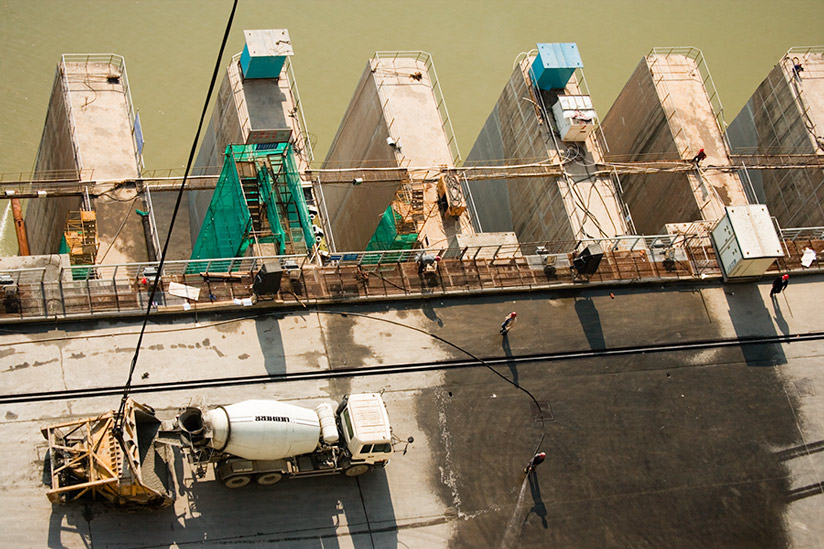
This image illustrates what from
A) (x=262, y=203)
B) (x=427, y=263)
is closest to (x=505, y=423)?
(x=427, y=263)

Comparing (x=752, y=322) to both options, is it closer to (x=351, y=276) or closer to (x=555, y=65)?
(x=555, y=65)

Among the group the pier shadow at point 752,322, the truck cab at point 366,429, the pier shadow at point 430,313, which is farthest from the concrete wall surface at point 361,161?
the pier shadow at point 752,322

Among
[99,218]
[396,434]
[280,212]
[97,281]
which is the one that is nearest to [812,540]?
[396,434]

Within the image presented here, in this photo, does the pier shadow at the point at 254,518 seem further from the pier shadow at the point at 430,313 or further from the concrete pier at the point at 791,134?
the concrete pier at the point at 791,134

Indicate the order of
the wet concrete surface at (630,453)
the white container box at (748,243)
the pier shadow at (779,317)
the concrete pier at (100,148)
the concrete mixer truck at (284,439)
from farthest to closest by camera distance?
the concrete pier at (100,148)
the pier shadow at (779,317)
the white container box at (748,243)
the wet concrete surface at (630,453)
the concrete mixer truck at (284,439)

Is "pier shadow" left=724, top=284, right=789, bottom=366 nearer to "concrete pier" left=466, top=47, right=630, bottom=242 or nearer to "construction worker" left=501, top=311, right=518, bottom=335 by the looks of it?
"concrete pier" left=466, top=47, right=630, bottom=242

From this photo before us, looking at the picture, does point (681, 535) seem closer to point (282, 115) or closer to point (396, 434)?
point (396, 434)
